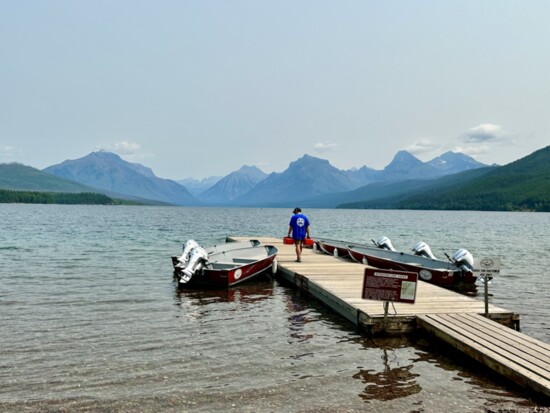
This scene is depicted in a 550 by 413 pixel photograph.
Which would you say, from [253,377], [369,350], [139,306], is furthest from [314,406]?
[139,306]

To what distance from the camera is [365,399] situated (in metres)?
9.14

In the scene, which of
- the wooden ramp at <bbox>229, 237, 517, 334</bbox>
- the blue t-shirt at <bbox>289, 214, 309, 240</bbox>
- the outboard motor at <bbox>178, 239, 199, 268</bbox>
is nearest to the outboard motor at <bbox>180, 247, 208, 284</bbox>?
the outboard motor at <bbox>178, 239, 199, 268</bbox>

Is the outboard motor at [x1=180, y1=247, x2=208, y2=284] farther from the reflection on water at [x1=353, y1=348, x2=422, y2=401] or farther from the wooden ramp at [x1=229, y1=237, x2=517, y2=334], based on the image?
the reflection on water at [x1=353, y1=348, x2=422, y2=401]

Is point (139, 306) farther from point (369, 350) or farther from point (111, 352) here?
point (369, 350)

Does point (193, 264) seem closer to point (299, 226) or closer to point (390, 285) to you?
point (299, 226)

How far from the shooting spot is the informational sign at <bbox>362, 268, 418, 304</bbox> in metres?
12.4

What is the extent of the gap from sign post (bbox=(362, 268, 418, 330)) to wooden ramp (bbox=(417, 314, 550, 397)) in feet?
4.11

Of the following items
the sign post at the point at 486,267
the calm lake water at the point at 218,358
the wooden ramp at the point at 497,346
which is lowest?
the calm lake water at the point at 218,358

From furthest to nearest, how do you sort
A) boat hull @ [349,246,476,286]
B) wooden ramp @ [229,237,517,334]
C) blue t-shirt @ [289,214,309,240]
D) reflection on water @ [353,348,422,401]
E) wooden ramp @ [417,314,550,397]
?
blue t-shirt @ [289,214,309,240] < boat hull @ [349,246,476,286] < wooden ramp @ [229,237,517,334] < reflection on water @ [353,348,422,401] < wooden ramp @ [417,314,550,397]

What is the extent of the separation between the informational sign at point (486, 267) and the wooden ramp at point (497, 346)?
4.55ft

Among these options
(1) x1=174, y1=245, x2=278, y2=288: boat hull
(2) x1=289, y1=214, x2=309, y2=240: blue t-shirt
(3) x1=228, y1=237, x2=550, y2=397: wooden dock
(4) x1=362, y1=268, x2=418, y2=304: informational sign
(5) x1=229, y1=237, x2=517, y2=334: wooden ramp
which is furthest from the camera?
(2) x1=289, y1=214, x2=309, y2=240: blue t-shirt

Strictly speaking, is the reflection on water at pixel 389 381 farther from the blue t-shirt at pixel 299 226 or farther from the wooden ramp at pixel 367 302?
the blue t-shirt at pixel 299 226

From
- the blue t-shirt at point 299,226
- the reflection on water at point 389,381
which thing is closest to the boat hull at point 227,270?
the blue t-shirt at point 299,226

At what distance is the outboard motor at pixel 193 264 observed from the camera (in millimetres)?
20109
